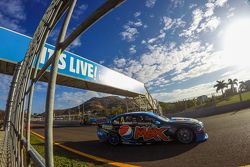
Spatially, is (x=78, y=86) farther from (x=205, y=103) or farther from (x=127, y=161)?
(x=205, y=103)

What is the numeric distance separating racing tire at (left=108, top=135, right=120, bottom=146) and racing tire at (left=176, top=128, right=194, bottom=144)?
2.32 m

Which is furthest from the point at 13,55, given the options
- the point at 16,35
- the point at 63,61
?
the point at 63,61

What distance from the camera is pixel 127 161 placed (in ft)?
18.1

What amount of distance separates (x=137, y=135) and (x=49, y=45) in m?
7.87

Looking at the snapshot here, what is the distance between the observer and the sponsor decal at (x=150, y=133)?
740cm

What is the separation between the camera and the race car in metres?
7.09

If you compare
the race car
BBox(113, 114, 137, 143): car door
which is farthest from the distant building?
BBox(113, 114, 137, 143): car door

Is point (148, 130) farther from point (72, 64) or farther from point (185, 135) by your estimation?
point (72, 64)

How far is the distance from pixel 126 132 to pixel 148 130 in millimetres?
926

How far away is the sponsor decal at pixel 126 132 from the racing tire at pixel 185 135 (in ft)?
5.74

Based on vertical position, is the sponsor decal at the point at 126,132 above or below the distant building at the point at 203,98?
below

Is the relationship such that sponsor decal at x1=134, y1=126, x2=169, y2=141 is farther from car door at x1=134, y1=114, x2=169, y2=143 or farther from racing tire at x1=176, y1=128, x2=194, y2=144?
racing tire at x1=176, y1=128, x2=194, y2=144

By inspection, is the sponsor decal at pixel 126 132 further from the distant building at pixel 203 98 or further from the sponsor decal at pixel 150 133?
the distant building at pixel 203 98

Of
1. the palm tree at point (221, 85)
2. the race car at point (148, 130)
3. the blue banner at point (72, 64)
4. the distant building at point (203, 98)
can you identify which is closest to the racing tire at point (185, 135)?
the race car at point (148, 130)
